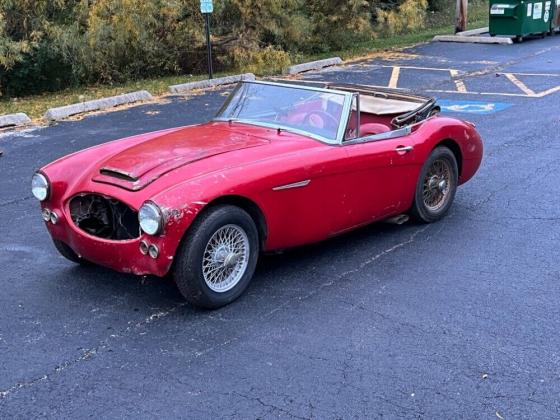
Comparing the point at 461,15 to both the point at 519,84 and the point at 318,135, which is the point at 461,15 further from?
the point at 318,135

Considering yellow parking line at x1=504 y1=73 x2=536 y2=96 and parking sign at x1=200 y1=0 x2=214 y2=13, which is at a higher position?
parking sign at x1=200 y1=0 x2=214 y2=13

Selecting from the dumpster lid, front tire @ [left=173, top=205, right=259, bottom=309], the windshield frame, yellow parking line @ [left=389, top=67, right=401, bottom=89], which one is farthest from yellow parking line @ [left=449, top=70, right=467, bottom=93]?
front tire @ [left=173, top=205, right=259, bottom=309]

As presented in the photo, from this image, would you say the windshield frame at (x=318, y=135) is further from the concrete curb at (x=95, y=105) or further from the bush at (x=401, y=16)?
the bush at (x=401, y=16)

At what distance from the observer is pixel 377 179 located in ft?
16.8

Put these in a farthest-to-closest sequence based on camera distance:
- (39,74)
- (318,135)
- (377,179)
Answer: (39,74)
(377,179)
(318,135)

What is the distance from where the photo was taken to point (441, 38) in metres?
22.0

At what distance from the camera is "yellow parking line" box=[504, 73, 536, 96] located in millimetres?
12531

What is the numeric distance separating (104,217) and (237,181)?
929mm

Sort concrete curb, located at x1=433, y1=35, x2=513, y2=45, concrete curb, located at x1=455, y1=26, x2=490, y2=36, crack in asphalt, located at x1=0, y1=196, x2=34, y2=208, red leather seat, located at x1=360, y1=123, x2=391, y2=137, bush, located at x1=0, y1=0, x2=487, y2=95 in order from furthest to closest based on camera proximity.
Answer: concrete curb, located at x1=455, y1=26, x2=490, y2=36 < concrete curb, located at x1=433, y1=35, x2=513, y2=45 < bush, located at x1=0, y1=0, x2=487, y2=95 < crack in asphalt, located at x1=0, y1=196, x2=34, y2=208 < red leather seat, located at x1=360, y1=123, x2=391, y2=137

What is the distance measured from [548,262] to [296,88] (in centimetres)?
237

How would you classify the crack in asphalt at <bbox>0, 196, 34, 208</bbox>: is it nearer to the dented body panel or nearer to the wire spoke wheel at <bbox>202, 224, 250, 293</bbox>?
the dented body panel

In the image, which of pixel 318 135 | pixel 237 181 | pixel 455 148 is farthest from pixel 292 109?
pixel 455 148

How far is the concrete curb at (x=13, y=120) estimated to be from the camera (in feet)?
34.2

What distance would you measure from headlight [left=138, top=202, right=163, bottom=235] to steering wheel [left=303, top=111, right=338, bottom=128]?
66.8 inches
